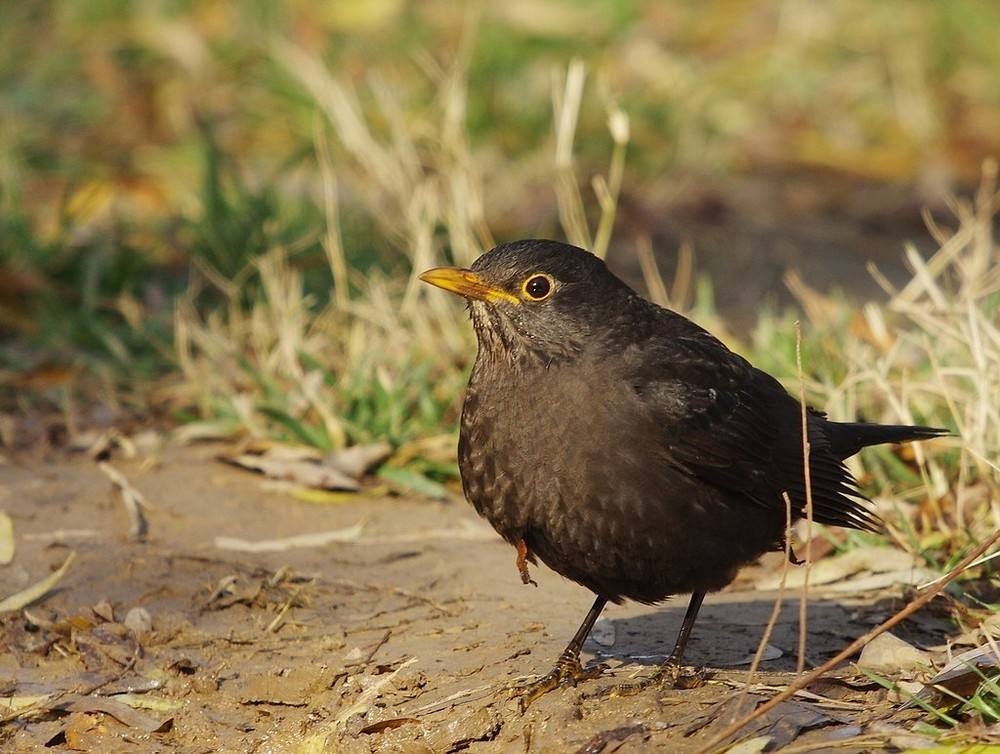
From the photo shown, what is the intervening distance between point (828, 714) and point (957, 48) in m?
7.98

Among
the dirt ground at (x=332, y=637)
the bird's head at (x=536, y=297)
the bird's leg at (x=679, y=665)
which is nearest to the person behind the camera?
the dirt ground at (x=332, y=637)

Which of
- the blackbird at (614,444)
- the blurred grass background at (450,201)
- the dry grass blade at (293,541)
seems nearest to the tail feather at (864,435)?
the blackbird at (614,444)

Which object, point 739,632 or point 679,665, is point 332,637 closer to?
point 679,665

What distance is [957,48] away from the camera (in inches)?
424

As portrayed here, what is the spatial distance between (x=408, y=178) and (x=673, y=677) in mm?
3543

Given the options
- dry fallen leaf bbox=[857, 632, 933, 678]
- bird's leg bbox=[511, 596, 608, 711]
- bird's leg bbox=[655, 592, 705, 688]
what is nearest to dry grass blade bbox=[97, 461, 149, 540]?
bird's leg bbox=[511, 596, 608, 711]

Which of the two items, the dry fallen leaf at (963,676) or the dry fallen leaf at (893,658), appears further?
the dry fallen leaf at (893,658)

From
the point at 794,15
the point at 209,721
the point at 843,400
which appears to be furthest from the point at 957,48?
the point at 209,721

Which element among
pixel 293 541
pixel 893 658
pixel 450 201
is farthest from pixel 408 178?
pixel 893 658

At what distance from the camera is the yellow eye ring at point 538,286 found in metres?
4.50

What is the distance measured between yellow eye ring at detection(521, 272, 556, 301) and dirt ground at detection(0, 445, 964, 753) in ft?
3.56

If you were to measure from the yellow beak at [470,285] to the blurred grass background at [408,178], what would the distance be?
1613mm

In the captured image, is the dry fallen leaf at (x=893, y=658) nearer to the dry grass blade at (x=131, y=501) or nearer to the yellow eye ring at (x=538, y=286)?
the yellow eye ring at (x=538, y=286)

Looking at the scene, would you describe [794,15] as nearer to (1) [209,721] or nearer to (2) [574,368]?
(2) [574,368]
